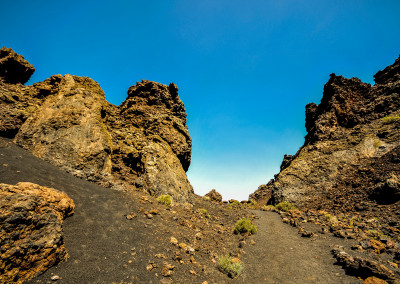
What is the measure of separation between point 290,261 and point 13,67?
25.2m

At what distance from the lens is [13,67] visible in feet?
48.7

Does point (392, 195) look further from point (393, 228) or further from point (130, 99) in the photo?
point (130, 99)

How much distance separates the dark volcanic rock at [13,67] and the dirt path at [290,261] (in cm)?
2266

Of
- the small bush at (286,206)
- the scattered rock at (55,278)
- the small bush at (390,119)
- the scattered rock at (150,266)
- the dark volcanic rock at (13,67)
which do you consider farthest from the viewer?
the small bush at (390,119)

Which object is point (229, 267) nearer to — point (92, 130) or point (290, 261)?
point (290, 261)

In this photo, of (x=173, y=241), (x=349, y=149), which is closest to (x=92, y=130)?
(x=173, y=241)

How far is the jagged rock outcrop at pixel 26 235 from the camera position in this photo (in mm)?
3918

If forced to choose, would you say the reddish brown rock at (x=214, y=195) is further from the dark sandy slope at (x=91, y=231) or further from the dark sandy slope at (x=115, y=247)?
the dark sandy slope at (x=91, y=231)

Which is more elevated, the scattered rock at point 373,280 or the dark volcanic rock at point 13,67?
the dark volcanic rock at point 13,67

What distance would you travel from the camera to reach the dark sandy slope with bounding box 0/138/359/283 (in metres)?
4.93

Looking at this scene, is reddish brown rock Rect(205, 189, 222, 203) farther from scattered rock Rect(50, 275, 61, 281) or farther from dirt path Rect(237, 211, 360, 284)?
scattered rock Rect(50, 275, 61, 281)

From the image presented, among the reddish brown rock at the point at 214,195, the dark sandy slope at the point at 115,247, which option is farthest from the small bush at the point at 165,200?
the reddish brown rock at the point at 214,195

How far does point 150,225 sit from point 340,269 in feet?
27.1

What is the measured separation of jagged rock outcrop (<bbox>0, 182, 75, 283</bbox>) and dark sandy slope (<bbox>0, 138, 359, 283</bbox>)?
36 centimetres
